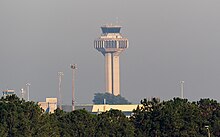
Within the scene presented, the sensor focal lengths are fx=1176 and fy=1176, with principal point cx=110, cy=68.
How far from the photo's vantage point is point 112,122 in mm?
166125

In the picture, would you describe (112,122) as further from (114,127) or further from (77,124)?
(77,124)

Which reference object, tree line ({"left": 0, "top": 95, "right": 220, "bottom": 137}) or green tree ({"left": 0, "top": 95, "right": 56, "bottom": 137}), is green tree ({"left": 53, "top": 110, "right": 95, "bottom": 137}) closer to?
tree line ({"left": 0, "top": 95, "right": 220, "bottom": 137})

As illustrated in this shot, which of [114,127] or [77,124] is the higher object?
[77,124]

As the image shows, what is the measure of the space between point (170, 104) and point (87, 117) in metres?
14.5

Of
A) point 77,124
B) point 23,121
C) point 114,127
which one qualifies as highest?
point 23,121

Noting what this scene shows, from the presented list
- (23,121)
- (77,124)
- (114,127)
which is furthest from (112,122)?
(23,121)

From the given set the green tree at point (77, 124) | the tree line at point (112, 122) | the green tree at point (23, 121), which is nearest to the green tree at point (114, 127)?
the tree line at point (112, 122)

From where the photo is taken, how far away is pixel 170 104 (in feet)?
579

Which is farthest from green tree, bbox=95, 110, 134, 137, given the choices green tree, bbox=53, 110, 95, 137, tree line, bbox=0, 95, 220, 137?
green tree, bbox=53, 110, 95, 137

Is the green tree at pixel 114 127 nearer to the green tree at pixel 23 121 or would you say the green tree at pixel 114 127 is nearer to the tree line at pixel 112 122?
the tree line at pixel 112 122

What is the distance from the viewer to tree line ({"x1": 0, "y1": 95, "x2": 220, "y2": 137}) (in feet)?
508

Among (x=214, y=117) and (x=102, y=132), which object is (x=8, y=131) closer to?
(x=102, y=132)

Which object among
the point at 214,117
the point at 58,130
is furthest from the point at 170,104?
the point at 58,130

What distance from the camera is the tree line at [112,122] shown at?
155m
